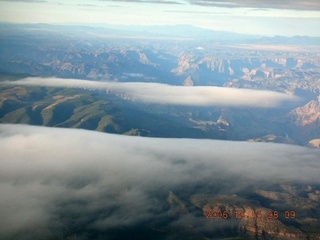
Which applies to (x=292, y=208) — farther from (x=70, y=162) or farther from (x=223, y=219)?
(x=70, y=162)

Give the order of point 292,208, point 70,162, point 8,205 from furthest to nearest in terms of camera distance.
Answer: point 70,162, point 292,208, point 8,205

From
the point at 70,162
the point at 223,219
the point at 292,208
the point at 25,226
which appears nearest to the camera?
the point at 25,226

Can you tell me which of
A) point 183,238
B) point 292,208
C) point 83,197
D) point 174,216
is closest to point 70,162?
point 83,197

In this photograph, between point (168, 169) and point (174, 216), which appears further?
point (168, 169)

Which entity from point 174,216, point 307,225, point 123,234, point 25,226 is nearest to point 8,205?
point 25,226

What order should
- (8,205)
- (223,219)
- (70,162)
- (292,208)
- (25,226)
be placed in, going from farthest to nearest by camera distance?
(70,162), (292,208), (223,219), (8,205), (25,226)

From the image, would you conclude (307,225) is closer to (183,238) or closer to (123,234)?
(183,238)

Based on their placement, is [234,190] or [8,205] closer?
[8,205]

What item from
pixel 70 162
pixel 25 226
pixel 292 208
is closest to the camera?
pixel 25 226
